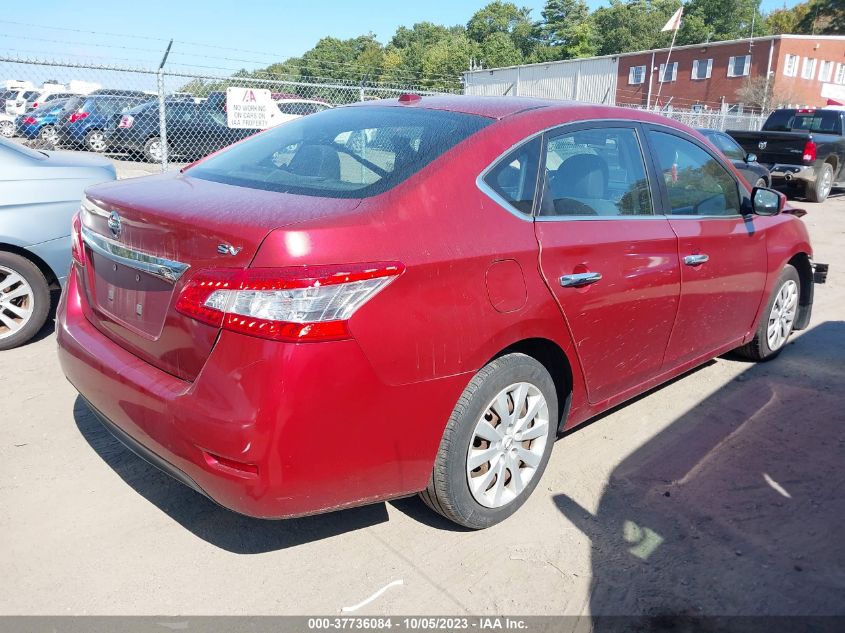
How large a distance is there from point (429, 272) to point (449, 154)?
0.57 meters

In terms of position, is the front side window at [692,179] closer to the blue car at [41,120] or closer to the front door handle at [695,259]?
the front door handle at [695,259]

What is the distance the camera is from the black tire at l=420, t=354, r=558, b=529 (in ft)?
8.98

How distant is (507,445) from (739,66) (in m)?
50.3

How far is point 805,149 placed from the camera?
14.3 meters

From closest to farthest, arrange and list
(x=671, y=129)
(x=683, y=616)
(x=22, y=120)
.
Answer: (x=683, y=616) < (x=671, y=129) < (x=22, y=120)

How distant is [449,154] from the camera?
9.26ft

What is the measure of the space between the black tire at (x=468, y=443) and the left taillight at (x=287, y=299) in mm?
646

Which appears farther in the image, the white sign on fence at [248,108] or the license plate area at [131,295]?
the white sign on fence at [248,108]

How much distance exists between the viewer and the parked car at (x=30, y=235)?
16.0 ft

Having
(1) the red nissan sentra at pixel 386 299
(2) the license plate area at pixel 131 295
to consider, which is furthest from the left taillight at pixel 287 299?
(2) the license plate area at pixel 131 295

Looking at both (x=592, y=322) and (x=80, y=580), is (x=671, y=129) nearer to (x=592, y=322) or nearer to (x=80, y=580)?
(x=592, y=322)

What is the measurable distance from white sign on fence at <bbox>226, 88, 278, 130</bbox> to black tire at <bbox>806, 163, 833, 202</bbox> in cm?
1095

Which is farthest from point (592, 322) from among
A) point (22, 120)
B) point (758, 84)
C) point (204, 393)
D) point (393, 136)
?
point (758, 84)

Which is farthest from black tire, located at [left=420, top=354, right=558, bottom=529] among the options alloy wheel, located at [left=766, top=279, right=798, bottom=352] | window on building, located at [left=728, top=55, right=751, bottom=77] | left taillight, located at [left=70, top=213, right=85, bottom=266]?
window on building, located at [left=728, top=55, right=751, bottom=77]
